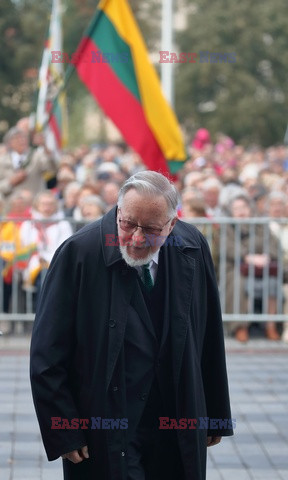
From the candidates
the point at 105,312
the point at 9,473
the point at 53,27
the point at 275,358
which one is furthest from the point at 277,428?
the point at 53,27

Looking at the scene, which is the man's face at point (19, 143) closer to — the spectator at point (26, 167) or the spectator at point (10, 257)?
the spectator at point (26, 167)

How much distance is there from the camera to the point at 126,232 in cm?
393

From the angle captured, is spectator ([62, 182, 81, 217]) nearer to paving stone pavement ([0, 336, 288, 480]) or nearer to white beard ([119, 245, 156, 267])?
paving stone pavement ([0, 336, 288, 480])

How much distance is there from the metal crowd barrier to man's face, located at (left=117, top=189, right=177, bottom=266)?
7249 mm

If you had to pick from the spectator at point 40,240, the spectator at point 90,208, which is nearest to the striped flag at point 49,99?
the spectator at point 90,208

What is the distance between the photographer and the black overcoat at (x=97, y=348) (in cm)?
396

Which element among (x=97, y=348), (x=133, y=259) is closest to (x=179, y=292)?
(x=133, y=259)

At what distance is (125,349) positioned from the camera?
4012 mm

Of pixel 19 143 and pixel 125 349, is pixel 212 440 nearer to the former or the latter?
pixel 125 349

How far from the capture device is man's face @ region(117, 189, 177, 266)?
3.88 m

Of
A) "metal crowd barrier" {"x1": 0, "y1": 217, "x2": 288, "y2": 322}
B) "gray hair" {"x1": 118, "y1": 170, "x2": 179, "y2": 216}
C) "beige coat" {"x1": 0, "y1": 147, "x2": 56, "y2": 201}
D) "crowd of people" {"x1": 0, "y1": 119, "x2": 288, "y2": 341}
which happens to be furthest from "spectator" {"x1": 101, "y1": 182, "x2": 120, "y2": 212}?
"gray hair" {"x1": 118, "y1": 170, "x2": 179, "y2": 216}

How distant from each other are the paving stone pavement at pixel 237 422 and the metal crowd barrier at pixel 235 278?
0.49 m

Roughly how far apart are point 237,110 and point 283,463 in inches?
1573

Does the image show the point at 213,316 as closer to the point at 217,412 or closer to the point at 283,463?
the point at 217,412
